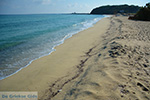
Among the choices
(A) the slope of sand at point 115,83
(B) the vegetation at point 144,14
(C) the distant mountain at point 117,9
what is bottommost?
(A) the slope of sand at point 115,83

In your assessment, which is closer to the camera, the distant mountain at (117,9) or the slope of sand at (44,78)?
the slope of sand at (44,78)

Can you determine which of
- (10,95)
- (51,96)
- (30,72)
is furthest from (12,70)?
(51,96)

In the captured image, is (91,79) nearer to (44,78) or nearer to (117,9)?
(44,78)

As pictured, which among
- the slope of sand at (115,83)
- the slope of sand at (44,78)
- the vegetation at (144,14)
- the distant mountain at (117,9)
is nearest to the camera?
the slope of sand at (115,83)

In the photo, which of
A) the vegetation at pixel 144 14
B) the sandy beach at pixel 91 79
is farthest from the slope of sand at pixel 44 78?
the vegetation at pixel 144 14

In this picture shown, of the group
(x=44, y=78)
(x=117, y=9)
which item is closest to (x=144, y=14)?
(x=44, y=78)

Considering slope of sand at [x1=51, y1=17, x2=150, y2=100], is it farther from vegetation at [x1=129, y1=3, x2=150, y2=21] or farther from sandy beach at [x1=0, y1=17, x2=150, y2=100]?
vegetation at [x1=129, y1=3, x2=150, y2=21]

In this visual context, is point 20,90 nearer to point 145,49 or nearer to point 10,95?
point 10,95

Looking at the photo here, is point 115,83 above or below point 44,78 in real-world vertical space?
above

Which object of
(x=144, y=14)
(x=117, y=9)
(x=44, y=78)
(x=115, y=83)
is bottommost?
(x=44, y=78)

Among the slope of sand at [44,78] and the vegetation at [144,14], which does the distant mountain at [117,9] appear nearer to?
the vegetation at [144,14]

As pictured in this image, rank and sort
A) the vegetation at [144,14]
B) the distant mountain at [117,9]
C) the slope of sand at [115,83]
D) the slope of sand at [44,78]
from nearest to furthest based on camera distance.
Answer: the slope of sand at [115,83]
the slope of sand at [44,78]
the vegetation at [144,14]
the distant mountain at [117,9]

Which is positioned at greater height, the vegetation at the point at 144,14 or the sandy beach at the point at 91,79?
the vegetation at the point at 144,14

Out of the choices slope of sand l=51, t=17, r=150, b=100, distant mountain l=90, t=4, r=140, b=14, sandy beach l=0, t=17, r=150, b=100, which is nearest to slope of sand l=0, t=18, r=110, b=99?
sandy beach l=0, t=17, r=150, b=100
